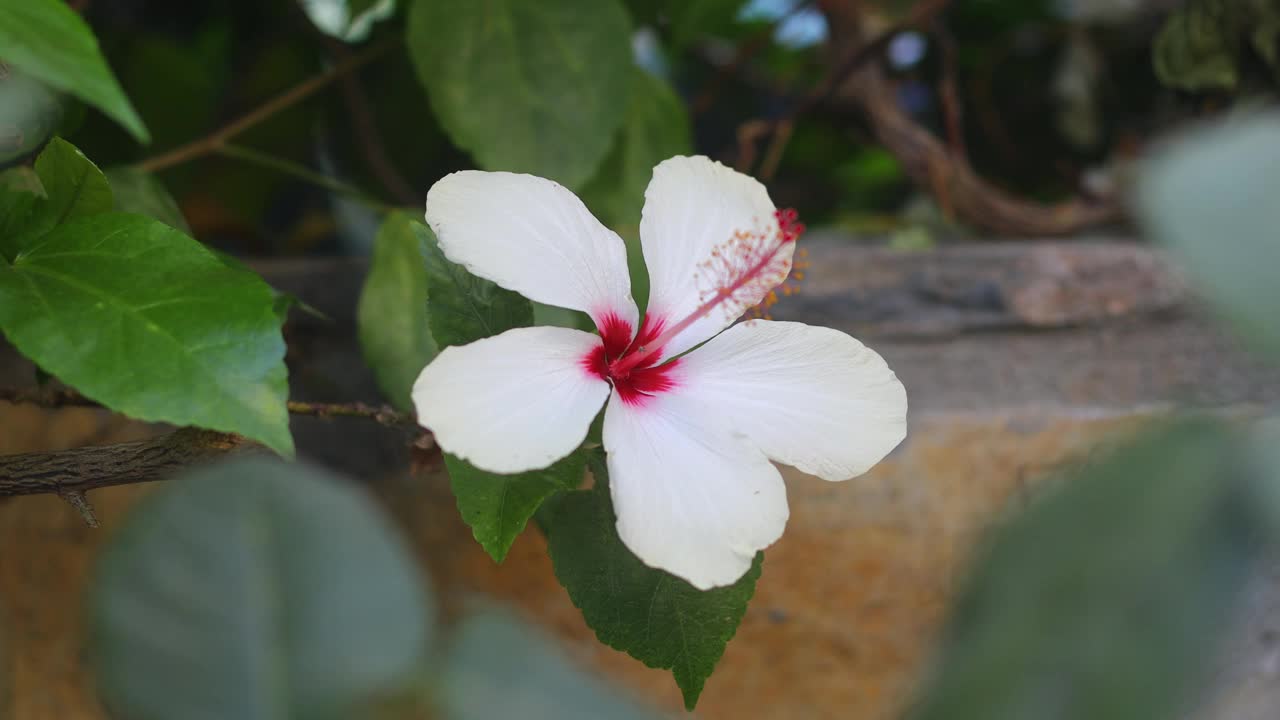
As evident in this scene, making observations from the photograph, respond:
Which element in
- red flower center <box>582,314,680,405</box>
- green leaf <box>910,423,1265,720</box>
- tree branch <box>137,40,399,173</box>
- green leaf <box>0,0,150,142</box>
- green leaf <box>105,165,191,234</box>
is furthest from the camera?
tree branch <box>137,40,399,173</box>

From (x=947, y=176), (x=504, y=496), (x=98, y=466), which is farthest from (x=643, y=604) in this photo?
(x=947, y=176)

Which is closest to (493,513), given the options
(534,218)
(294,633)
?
(534,218)

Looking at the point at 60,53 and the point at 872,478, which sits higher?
the point at 60,53

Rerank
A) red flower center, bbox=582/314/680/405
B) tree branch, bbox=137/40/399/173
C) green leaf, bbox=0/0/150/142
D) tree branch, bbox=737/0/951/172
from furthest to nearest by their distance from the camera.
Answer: tree branch, bbox=737/0/951/172, tree branch, bbox=137/40/399/173, red flower center, bbox=582/314/680/405, green leaf, bbox=0/0/150/142

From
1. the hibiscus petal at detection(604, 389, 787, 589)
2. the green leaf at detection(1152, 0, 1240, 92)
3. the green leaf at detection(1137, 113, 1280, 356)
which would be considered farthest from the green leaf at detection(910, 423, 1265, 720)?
the green leaf at detection(1152, 0, 1240, 92)

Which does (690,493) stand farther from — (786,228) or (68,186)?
(68,186)

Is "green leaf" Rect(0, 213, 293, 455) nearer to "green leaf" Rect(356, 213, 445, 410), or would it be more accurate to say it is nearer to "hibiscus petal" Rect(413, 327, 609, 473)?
"hibiscus petal" Rect(413, 327, 609, 473)

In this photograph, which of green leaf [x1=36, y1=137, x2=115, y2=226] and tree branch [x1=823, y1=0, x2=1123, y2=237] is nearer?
green leaf [x1=36, y1=137, x2=115, y2=226]
